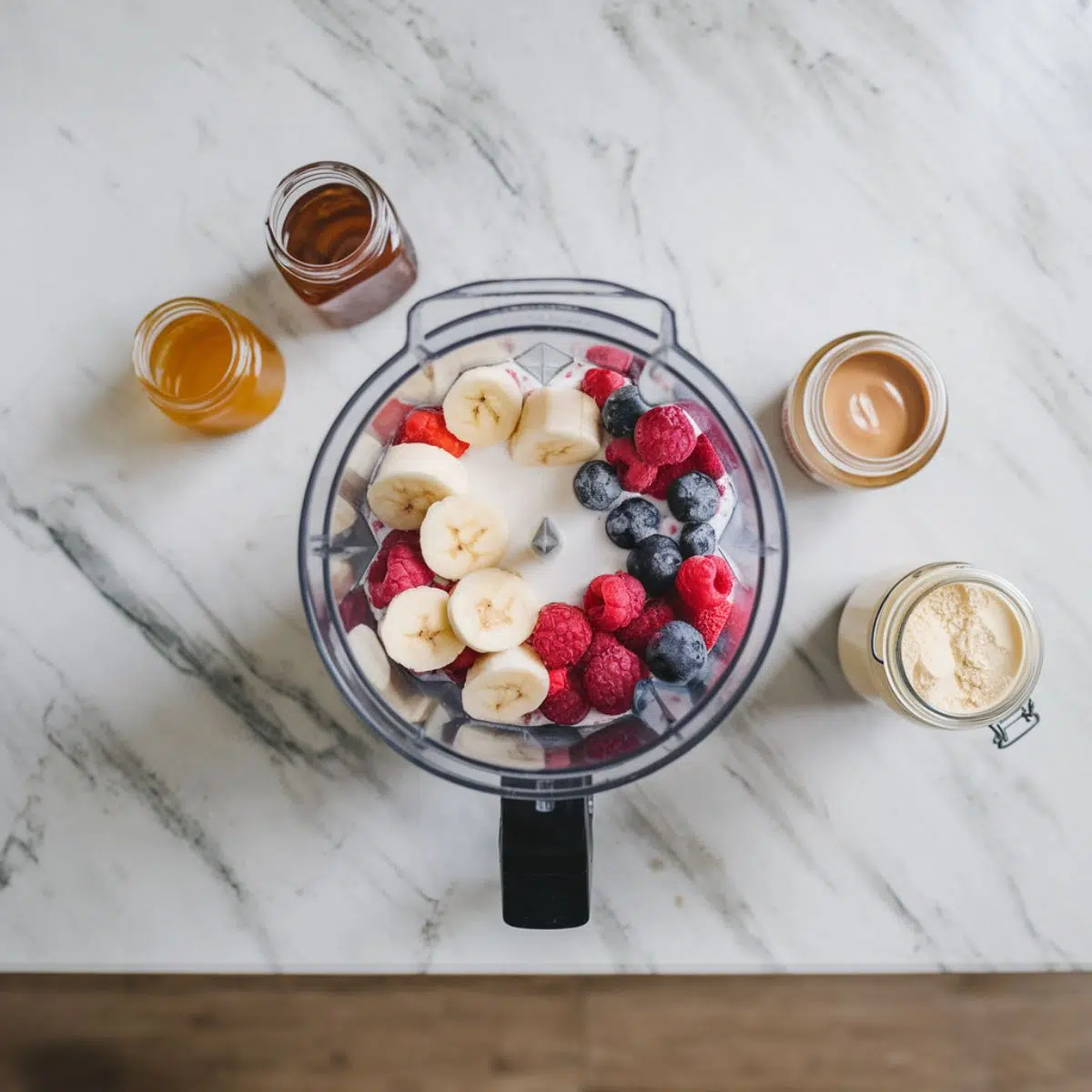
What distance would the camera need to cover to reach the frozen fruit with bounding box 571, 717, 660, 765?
2.69 feet

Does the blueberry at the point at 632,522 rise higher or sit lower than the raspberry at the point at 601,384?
lower

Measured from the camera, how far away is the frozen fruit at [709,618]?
0.80m

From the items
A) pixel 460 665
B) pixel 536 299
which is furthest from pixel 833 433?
pixel 460 665

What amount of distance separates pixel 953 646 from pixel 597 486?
0.36 m

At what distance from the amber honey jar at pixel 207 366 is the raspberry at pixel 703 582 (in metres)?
0.44

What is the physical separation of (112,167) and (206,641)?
505mm

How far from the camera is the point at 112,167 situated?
99 cm

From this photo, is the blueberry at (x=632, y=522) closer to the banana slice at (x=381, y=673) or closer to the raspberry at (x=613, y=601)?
the raspberry at (x=613, y=601)

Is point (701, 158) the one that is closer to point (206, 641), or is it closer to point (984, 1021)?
point (206, 641)

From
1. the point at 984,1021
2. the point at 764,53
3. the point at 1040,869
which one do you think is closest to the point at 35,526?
the point at 764,53

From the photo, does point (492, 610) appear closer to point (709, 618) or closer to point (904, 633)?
point (709, 618)

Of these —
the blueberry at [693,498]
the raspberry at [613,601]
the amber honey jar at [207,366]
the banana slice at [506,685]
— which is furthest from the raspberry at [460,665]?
the amber honey jar at [207,366]

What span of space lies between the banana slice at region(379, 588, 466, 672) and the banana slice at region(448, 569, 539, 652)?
0.01 metres

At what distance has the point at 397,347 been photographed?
38.0 inches
